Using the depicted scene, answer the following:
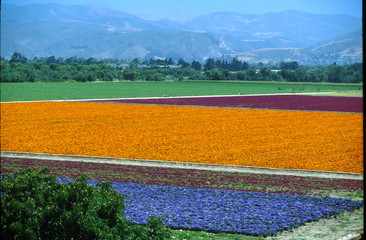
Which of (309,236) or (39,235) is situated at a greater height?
(39,235)

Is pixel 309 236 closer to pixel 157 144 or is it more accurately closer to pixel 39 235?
pixel 39 235

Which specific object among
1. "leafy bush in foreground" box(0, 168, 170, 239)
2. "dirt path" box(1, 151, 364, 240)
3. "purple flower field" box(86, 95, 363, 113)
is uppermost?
"leafy bush in foreground" box(0, 168, 170, 239)

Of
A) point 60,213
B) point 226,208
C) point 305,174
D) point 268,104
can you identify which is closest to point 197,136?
point 305,174

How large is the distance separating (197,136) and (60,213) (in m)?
17.8

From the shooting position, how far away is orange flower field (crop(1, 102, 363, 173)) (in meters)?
18.8

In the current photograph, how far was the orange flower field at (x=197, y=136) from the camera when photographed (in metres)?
18.8

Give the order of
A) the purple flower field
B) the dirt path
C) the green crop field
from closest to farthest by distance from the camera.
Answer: the dirt path, the purple flower field, the green crop field

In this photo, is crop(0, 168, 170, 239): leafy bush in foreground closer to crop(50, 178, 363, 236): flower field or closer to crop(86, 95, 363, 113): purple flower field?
crop(50, 178, 363, 236): flower field

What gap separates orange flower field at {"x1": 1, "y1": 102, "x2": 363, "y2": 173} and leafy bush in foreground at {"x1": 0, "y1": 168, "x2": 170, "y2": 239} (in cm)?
1057

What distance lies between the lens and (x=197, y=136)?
80.7 feet

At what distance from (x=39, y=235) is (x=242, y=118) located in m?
27.7

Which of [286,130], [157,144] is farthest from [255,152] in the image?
[286,130]

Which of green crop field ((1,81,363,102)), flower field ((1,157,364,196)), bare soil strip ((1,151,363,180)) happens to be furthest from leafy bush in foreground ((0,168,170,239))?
green crop field ((1,81,363,102))

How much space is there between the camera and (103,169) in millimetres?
16297
